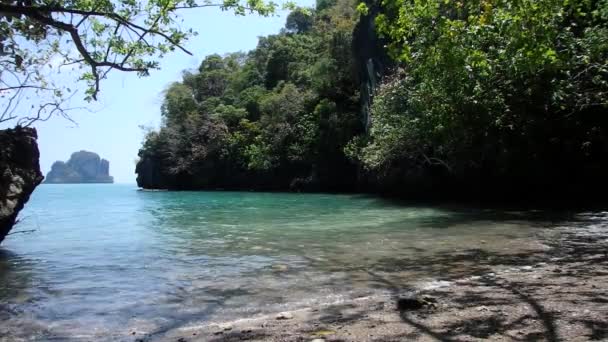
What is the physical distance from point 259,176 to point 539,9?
4106 centimetres

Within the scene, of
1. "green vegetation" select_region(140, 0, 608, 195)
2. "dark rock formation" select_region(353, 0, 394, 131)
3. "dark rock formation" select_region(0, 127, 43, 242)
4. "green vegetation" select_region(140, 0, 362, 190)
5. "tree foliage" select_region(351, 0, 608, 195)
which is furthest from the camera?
"green vegetation" select_region(140, 0, 362, 190)

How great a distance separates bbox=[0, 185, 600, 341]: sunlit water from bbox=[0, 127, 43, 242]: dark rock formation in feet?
3.59

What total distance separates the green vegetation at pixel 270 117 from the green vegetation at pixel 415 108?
0.54ft

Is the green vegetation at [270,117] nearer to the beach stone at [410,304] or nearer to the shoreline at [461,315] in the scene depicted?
the shoreline at [461,315]

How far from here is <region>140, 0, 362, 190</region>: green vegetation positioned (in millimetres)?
41688

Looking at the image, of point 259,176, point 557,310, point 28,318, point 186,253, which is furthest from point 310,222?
point 259,176

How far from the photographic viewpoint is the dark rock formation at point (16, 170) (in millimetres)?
11258

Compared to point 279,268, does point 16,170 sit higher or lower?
higher

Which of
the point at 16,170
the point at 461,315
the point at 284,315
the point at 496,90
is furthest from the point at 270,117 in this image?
the point at 461,315

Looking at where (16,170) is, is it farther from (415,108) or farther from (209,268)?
(415,108)

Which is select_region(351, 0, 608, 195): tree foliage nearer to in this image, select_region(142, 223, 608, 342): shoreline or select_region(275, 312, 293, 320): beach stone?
select_region(142, 223, 608, 342): shoreline

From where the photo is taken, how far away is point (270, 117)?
47.9m

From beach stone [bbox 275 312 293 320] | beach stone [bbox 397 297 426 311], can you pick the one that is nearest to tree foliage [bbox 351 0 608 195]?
beach stone [bbox 397 297 426 311]

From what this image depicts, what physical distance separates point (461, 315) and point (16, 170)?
421 inches
